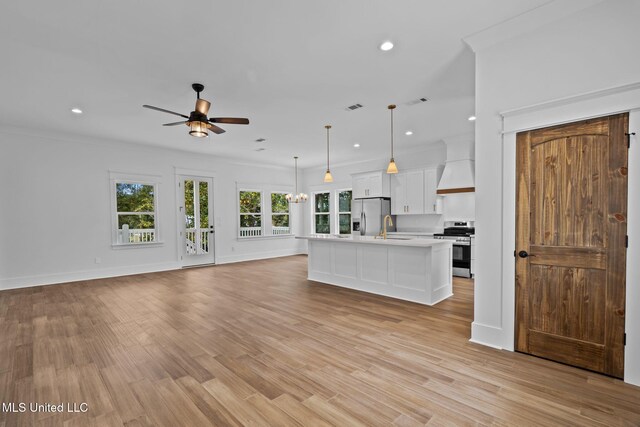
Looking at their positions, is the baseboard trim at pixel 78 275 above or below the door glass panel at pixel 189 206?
below

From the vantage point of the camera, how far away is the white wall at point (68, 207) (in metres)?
5.42

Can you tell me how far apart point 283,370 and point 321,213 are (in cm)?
762

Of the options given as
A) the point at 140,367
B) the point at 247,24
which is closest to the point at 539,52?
the point at 247,24

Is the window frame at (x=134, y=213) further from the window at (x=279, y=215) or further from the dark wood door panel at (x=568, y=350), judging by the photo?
the dark wood door panel at (x=568, y=350)

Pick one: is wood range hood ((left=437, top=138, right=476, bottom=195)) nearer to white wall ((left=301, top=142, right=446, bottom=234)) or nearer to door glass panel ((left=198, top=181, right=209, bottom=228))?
white wall ((left=301, top=142, right=446, bottom=234))

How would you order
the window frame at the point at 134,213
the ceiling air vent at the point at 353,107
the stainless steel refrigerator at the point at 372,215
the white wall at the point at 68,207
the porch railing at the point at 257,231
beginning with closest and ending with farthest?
1. the ceiling air vent at the point at 353,107
2. the white wall at the point at 68,207
3. the window frame at the point at 134,213
4. the stainless steel refrigerator at the point at 372,215
5. the porch railing at the point at 257,231

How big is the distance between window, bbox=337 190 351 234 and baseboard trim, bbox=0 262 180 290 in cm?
482

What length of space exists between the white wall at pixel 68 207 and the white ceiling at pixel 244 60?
70 cm

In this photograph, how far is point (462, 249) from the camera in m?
6.16

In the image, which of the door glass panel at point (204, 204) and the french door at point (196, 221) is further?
the door glass panel at point (204, 204)

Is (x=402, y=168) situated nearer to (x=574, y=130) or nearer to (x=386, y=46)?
(x=386, y=46)

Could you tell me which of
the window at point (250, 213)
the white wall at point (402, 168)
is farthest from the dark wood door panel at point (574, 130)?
the window at point (250, 213)

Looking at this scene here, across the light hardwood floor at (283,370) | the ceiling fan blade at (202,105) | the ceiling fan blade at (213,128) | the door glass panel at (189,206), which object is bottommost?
the light hardwood floor at (283,370)

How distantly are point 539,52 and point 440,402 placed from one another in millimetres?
2956
